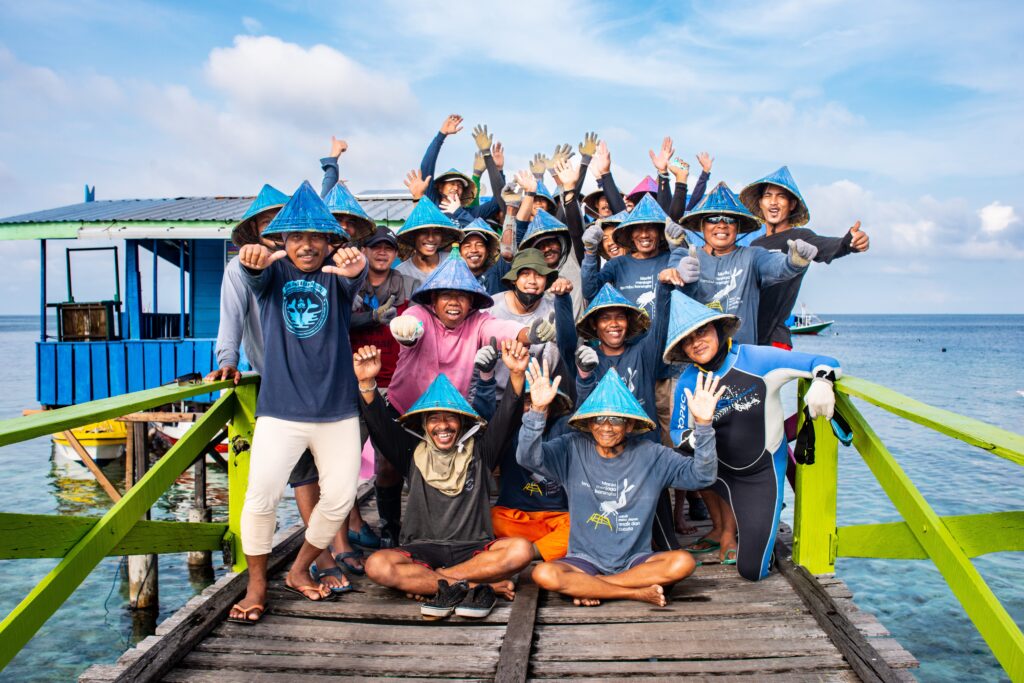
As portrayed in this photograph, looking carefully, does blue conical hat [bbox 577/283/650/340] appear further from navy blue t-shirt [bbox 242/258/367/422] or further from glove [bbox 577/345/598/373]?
navy blue t-shirt [bbox 242/258/367/422]

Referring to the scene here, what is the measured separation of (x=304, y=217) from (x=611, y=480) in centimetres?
224

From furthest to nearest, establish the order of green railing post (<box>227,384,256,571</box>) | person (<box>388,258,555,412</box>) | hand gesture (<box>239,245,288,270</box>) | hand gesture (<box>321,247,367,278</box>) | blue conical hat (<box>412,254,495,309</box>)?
person (<box>388,258,555,412</box>)
blue conical hat (<box>412,254,495,309</box>)
green railing post (<box>227,384,256,571</box>)
hand gesture (<box>321,247,367,278</box>)
hand gesture (<box>239,245,288,270</box>)

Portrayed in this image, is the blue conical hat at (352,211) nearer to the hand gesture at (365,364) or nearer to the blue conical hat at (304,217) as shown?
the blue conical hat at (304,217)

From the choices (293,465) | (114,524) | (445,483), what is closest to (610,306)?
(445,483)

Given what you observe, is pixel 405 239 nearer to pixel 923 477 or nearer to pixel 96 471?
pixel 96 471

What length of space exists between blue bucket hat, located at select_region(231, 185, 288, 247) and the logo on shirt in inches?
23.2

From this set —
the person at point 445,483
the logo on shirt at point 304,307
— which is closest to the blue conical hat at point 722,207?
the person at point 445,483

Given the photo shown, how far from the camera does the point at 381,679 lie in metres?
3.22

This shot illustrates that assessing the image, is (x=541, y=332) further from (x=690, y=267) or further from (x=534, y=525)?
(x=534, y=525)

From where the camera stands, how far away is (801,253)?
4582 millimetres

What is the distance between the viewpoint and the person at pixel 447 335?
15.4ft

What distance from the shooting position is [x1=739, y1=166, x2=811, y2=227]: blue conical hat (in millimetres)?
5406

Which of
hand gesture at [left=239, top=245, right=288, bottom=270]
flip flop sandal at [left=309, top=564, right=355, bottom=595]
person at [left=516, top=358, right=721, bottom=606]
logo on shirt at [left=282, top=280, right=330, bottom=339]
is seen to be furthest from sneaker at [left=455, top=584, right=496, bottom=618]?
hand gesture at [left=239, top=245, right=288, bottom=270]

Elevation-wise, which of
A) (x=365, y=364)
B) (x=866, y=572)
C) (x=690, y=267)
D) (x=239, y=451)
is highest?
(x=690, y=267)
